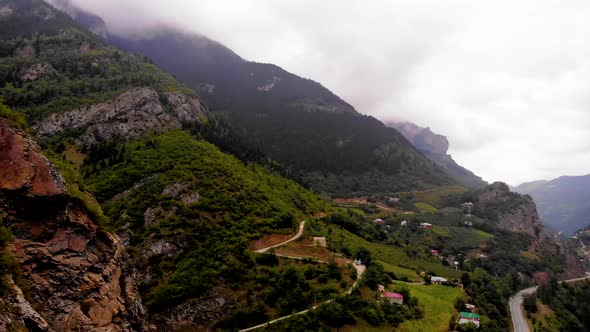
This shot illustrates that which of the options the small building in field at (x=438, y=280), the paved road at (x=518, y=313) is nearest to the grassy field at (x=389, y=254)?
the small building in field at (x=438, y=280)

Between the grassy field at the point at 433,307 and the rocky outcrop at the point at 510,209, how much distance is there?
327ft

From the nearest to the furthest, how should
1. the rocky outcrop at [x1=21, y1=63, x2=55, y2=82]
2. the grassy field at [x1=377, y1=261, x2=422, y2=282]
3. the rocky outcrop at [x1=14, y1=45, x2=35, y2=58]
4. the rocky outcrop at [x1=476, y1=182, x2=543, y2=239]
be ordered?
the grassy field at [x1=377, y1=261, x2=422, y2=282]
the rocky outcrop at [x1=21, y1=63, x2=55, y2=82]
the rocky outcrop at [x1=14, y1=45, x2=35, y2=58]
the rocky outcrop at [x1=476, y1=182, x2=543, y2=239]

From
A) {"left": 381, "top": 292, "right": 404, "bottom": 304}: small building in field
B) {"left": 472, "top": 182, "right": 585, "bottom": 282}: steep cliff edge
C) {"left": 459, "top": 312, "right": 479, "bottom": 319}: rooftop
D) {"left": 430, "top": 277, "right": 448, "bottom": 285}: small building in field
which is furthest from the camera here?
{"left": 472, "top": 182, "right": 585, "bottom": 282}: steep cliff edge

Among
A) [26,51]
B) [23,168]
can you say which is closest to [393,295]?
[23,168]

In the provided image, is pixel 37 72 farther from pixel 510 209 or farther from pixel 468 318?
pixel 510 209

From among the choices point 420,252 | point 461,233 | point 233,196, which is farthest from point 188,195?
point 461,233

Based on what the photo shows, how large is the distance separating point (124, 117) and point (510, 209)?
15111cm

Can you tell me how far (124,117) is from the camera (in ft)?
305

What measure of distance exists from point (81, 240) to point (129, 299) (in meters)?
6.10

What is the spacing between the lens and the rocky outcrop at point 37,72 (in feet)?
333

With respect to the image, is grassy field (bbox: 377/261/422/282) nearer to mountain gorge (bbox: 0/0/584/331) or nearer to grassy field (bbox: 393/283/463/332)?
mountain gorge (bbox: 0/0/584/331)

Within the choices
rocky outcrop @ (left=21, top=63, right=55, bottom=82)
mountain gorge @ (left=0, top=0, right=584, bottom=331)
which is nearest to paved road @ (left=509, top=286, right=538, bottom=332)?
mountain gorge @ (left=0, top=0, right=584, bottom=331)

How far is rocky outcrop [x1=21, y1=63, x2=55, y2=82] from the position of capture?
101m

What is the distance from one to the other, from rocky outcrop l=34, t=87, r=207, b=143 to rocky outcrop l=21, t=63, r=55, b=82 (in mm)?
25896
